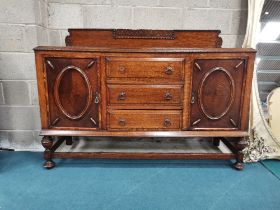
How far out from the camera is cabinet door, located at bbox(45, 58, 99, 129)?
1.75 metres

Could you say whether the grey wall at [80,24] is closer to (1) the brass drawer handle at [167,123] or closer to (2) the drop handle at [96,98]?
(2) the drop handle at [96,98]

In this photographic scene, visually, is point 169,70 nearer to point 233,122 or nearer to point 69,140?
point 233,122

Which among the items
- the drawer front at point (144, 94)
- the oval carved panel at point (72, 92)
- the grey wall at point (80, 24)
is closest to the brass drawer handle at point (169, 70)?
the drawer front at point (144, 94)

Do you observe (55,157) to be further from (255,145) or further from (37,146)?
(255,145)

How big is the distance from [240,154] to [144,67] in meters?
1.04

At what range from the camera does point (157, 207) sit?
4.90 ft

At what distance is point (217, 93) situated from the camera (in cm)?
181

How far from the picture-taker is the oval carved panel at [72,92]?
177 cm

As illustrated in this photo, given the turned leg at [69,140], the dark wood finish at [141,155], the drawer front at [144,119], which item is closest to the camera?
the drawer front at [144,119]

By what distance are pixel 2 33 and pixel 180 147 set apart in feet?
6.25

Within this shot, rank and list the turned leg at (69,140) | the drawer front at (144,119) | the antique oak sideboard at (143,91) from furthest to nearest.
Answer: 1. the turned leg at (69,140)
2. the drawer front at (144,119)
3. the antique oak sideboard at (143,91)

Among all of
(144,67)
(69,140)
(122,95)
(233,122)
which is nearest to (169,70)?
(144,67)

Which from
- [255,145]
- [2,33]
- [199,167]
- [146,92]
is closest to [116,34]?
[146,92]

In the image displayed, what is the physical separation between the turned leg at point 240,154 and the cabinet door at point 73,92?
113cm
